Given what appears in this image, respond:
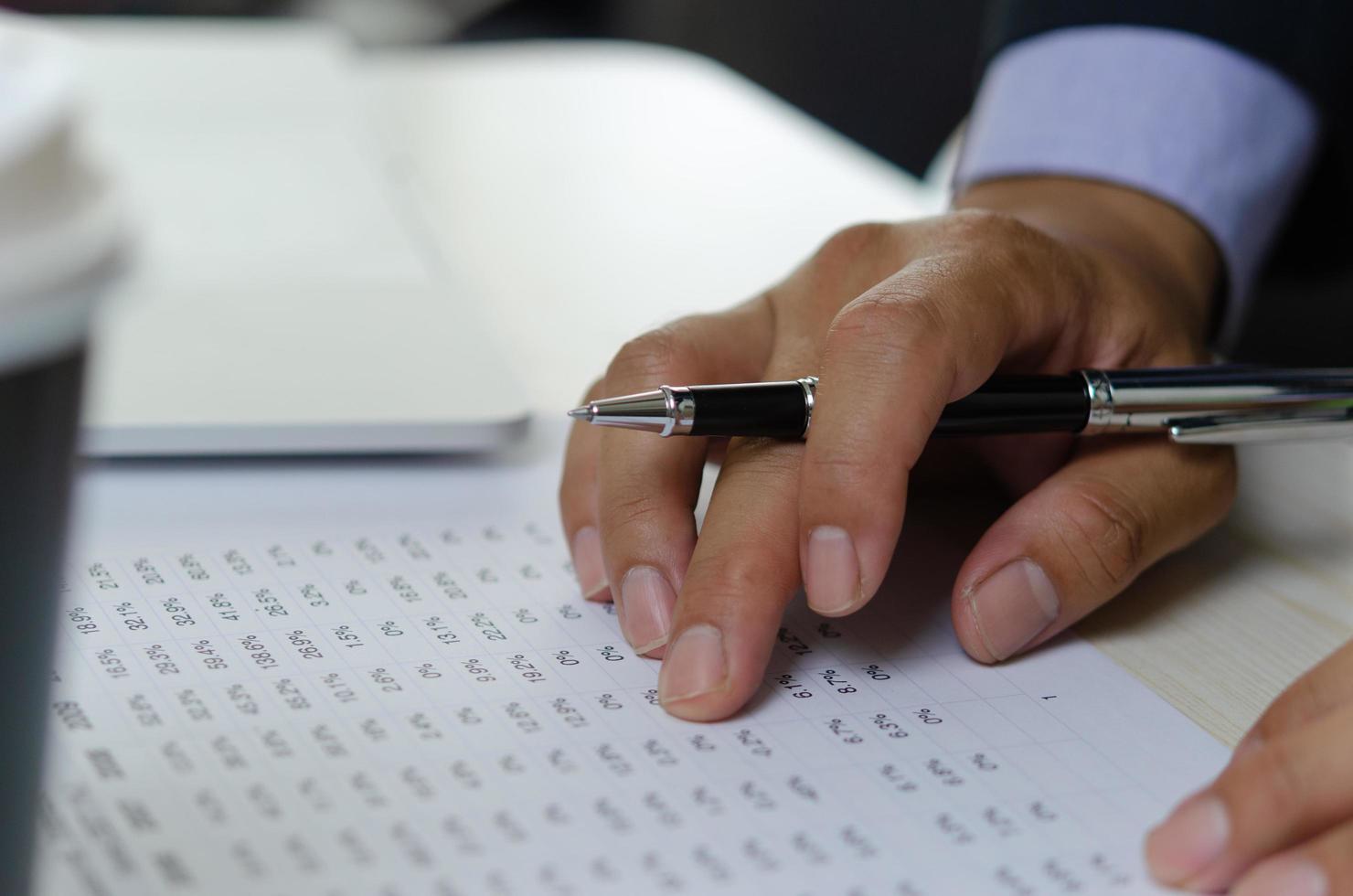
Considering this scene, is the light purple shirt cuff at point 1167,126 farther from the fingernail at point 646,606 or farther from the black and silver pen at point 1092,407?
the fingernail at point 646,606

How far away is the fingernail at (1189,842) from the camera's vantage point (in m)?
0.34

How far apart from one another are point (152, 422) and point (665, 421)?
8.8 inches

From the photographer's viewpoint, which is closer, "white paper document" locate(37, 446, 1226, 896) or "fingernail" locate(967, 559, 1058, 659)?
"white paper document" locate(37, 446, 1226, 896)

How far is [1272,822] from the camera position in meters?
0.35

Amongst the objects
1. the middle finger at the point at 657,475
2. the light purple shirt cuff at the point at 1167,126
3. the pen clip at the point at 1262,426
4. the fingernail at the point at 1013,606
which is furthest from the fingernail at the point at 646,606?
the light purple shirt cuff at the point at 1167,126

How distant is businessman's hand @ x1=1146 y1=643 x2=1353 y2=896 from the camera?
34 cm

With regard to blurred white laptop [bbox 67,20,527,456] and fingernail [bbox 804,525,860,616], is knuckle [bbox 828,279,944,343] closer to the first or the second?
fingernail [bbox 804,525,860,616]

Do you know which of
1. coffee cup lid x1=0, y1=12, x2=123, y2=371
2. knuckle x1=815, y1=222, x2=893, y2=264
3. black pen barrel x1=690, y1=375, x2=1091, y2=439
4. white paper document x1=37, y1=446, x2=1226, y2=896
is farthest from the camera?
knuckle x1=815, y1=222, x2=893, y2=264

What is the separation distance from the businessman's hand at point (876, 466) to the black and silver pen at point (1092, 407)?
14mm

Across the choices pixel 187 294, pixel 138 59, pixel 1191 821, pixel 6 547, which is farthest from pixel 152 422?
pixel 138 59

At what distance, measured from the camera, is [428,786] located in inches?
14.0

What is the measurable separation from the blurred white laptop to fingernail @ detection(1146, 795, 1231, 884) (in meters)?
0.28

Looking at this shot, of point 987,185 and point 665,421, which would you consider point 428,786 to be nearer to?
point 665,421

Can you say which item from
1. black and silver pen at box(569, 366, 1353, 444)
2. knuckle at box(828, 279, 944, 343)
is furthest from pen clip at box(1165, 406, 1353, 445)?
knuckle at box(828, 279, 944, 343)
